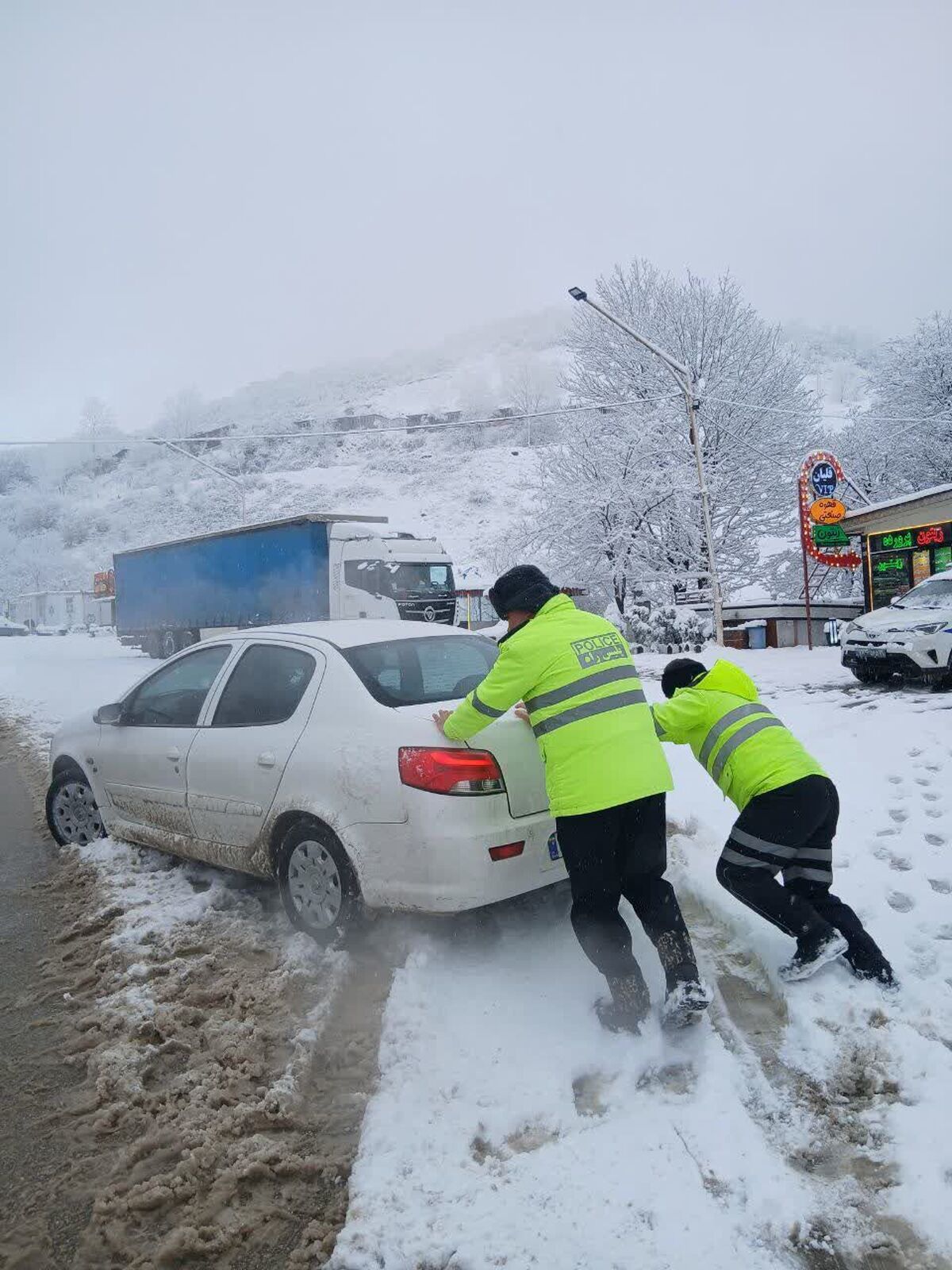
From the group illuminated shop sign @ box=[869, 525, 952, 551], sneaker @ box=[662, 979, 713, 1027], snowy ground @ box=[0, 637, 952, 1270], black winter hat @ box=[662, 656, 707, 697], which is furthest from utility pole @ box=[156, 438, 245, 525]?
sneaker @ box=[662, 979, 713, 1027]

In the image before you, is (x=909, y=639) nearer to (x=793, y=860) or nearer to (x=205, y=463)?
(x=793, y=860)

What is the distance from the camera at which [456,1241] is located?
2.15 meters

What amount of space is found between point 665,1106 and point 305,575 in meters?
19.7

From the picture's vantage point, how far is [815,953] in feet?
10.8

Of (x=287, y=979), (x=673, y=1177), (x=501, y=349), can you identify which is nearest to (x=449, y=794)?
(x=287, y=979)

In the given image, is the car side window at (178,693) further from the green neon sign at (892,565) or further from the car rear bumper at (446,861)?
the green neon sign at (892,565)

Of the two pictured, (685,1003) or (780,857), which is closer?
(685,1003)

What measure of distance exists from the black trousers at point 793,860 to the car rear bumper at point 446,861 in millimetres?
816

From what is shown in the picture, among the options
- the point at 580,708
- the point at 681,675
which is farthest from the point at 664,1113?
the point at 681,675

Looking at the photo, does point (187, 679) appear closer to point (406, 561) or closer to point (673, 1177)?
point (673, 1177)

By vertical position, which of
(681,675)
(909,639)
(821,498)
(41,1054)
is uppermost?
(821,498)

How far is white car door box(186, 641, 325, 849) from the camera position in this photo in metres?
4.11

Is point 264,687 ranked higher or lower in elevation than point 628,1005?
higher

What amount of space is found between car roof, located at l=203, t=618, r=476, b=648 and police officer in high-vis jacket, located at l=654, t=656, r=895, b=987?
4.83 ft
